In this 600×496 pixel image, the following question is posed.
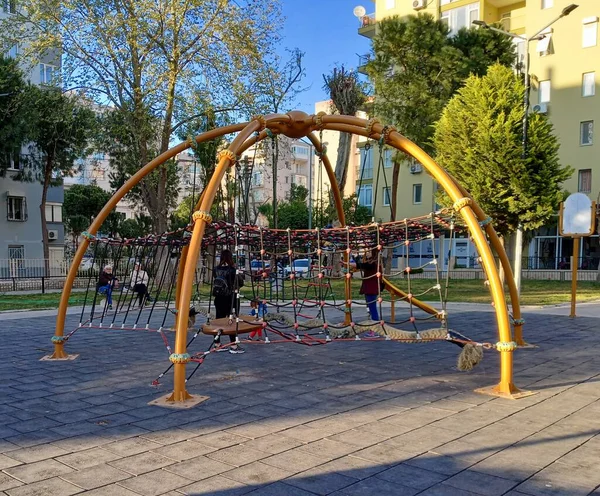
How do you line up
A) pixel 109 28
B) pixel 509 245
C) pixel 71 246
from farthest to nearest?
pixel 71 246 → pixel 509 245 → pixel 109 28

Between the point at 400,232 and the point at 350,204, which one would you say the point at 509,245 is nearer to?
the point at 350,204

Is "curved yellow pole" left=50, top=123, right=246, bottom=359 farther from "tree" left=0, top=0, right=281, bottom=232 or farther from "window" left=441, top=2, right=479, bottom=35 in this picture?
"window" left=441, top=2, right=479, bottom=35

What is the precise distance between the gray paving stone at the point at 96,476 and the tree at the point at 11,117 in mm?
21207

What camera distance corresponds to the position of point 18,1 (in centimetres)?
1889

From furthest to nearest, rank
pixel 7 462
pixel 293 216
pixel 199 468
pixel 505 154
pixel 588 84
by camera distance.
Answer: pixel 293 216, pixel 588 84, pixel 505 154, pixel 7 462, pixel 199 468

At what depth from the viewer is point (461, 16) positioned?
34.3 metres

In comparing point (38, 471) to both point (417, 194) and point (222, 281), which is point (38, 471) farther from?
point (417, 194)

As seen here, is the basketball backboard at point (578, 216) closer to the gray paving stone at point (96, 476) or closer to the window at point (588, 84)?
the gray paving stone at point (96, 476)

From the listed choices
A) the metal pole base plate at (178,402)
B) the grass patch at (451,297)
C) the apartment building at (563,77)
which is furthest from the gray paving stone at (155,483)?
the apartment building at (563,77)

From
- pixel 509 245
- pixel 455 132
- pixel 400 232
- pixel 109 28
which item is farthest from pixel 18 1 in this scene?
pixel 509 245

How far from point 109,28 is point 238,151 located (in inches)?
536

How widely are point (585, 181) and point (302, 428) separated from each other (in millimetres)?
30391

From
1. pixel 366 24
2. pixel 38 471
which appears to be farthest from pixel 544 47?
pixel 38 471

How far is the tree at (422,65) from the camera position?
80.2ft
